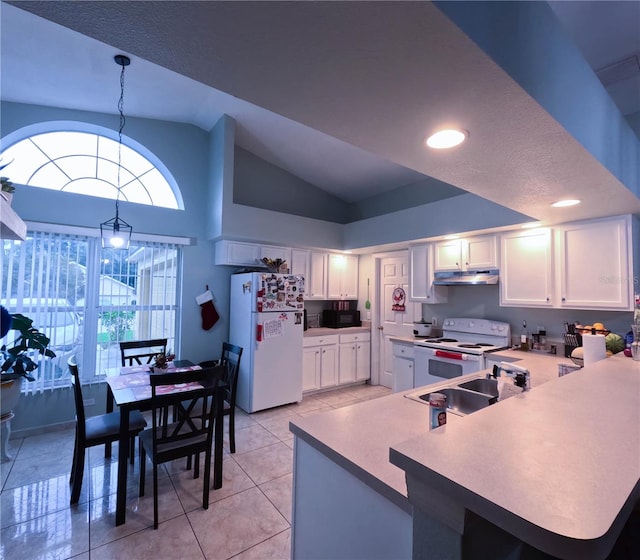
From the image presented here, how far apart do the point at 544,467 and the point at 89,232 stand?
412 centimetres

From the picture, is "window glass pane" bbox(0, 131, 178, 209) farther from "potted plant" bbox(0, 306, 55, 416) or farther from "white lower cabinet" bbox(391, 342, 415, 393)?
"white lower cabinet" bbox(391, 342, 415, 393)

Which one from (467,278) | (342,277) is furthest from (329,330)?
(467,278)

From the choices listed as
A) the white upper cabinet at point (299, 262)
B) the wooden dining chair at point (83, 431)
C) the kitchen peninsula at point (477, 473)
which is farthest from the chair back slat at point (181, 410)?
the white upper cabinet at point (299, 262)

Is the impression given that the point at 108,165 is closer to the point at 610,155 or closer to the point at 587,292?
the point at 610,155

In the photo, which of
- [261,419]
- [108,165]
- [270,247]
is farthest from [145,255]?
[261,419]

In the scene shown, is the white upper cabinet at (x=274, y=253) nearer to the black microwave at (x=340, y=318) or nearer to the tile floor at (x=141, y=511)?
the black microwave at (x=340, y=318)

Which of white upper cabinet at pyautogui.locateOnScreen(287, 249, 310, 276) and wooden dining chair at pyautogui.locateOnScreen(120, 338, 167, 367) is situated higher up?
white upper cabinet at pyautogui.locateOnScreen(287, 249, 310, 276)

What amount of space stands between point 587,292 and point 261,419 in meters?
3.47

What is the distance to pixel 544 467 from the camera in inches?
30.3

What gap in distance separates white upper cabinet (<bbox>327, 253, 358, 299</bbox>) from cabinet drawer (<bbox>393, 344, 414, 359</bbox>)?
135 cm

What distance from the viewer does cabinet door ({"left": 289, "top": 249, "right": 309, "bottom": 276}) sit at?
462 cm

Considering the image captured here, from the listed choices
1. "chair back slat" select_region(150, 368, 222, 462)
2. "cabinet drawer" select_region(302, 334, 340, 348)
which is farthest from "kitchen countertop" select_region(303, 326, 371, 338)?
"chair back slat" select_region(150, 368, 222, 462)

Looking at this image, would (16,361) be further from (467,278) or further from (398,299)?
(467,278)

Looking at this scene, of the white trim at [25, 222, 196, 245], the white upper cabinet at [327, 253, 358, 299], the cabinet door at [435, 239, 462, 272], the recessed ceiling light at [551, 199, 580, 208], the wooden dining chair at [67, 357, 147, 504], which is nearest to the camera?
the wooden dining chair at [67, 357, 147, 504]
